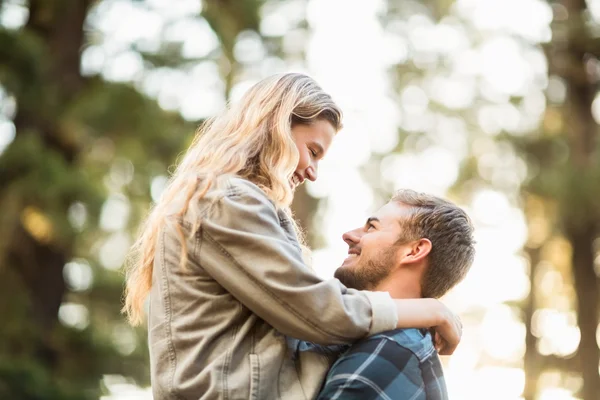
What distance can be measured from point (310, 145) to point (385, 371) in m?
0.79

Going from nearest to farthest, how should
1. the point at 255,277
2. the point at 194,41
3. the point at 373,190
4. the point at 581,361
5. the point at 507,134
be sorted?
the point at 255,277 → the point at 581,361 → the point at 194,41 → the point at 507,134 → the point at 373,190

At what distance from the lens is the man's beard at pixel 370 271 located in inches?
114

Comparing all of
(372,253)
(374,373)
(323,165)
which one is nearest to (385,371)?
(374,373)

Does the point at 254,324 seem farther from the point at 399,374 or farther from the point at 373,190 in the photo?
the point at 373,190

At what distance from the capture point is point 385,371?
2.47m

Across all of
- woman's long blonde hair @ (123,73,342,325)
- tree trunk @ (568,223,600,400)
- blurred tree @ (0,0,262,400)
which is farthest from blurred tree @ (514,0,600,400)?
woman's long blonde hair @ (123,73,342,325)

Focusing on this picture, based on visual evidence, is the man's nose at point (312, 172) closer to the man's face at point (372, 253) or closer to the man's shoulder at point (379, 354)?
the man's face at point (372, 253)

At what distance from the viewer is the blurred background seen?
891 cm

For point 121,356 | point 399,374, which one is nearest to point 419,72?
point 121,356

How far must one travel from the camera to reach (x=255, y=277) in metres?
2.38

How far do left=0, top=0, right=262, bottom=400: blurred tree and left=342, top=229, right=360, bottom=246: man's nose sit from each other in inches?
232

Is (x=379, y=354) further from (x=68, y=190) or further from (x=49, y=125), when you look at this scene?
(x=49, y=125)

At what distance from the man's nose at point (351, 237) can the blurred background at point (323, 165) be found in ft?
11.1

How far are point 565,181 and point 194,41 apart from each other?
4780 millimetres
